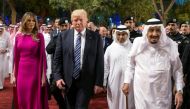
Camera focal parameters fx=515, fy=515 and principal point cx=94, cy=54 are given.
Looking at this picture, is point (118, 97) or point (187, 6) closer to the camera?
point (118, 97)

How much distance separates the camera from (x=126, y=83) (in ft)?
23.9

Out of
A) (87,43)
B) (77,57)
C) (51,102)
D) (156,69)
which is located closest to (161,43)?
(156,69)

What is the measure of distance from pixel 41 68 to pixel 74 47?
174 centimetres

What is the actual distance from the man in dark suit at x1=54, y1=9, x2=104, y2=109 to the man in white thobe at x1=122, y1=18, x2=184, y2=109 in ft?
2.63

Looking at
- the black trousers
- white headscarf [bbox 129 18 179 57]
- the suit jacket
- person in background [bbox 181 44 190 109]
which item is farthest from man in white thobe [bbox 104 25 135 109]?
white headscarf [bbox 129 18 179 57]

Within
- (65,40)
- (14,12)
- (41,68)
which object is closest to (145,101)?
(65,40)

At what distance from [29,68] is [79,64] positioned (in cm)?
187

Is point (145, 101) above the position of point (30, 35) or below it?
below

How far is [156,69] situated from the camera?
6.99 m

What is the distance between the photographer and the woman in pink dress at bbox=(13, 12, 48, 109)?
9.09 meters

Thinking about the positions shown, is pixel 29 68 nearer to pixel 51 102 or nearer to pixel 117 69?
pixel 117 69

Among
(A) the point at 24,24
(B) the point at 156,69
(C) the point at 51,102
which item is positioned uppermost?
(A) the point at 24,24

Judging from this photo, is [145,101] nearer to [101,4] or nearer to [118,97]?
[118,97]

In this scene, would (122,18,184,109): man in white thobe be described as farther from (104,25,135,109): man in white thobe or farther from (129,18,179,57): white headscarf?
(104,25,135,109): man in white thobe
